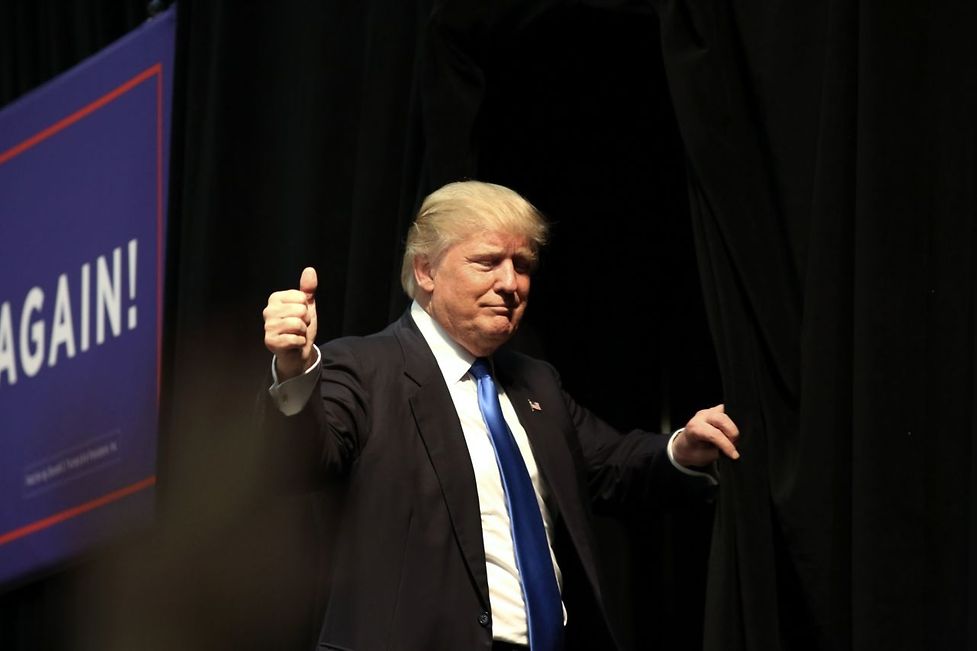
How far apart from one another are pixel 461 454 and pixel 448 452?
21mm

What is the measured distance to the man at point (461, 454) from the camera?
99.5 inches

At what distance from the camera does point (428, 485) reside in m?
2.63

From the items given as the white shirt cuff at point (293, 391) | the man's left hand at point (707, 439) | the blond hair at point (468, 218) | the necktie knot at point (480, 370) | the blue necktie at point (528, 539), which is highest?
the blond hair at point (468, 218)

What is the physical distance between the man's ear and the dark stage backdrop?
443 millimetres

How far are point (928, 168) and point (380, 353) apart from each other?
0.92 metres

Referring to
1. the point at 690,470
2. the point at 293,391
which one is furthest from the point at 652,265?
the point at 293,391

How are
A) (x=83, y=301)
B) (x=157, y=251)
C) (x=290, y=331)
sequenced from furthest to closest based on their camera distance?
1. (x=83, y=301)
2. (x=157, y=251)
3. (x=290, y=331)

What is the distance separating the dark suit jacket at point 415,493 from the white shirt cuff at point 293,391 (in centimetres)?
1

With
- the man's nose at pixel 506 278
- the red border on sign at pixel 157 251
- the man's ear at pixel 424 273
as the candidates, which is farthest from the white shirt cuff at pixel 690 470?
the red border on sign at pixel 157 251

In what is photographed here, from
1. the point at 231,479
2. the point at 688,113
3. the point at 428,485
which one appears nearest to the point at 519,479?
the point at 428,485

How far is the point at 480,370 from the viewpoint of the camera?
9.16 feet

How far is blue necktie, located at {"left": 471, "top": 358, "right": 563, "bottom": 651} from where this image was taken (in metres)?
2.59

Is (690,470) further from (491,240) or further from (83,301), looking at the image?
(83,301)

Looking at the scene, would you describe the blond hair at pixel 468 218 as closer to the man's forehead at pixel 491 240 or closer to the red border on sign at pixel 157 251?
Answer: the man's forehead at pixel 491 240
